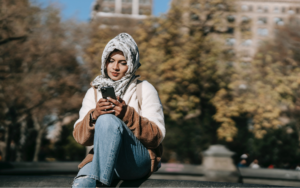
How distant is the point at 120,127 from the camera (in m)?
2.19

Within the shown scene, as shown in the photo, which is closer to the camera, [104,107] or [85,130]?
[104,107]

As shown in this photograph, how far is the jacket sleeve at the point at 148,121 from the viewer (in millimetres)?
2316

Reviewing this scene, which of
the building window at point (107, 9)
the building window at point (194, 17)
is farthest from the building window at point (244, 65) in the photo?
the building window at point (107, 9)

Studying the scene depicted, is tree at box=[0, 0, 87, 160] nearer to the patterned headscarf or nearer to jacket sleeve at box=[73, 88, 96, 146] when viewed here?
the patterned headscarf

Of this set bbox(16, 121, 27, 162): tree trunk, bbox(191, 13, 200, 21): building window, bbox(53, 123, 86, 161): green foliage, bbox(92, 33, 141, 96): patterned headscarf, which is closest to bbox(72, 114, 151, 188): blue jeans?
bbox(92, 33, 141, 96): patterned headscarf

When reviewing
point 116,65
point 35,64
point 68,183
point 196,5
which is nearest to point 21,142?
point 35,64

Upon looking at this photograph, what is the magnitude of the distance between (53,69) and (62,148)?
13972 millimetres

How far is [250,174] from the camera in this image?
25.2ft

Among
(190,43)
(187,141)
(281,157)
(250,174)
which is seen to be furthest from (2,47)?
(281,157)

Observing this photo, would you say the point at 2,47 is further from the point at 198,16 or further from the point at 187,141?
the point at 187,141

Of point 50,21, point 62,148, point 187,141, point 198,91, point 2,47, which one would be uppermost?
point 50,21

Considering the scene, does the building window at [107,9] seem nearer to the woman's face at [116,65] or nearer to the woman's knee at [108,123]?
the woman's face at [116,65]

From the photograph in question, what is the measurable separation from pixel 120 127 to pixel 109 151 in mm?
179

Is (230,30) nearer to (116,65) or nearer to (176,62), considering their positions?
(176,62)
